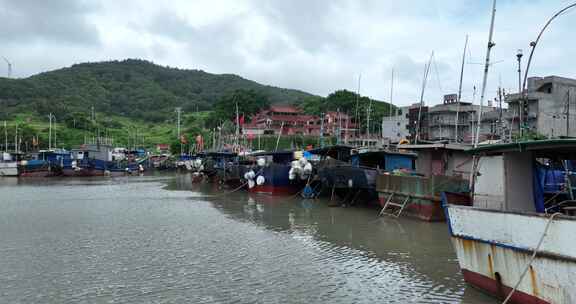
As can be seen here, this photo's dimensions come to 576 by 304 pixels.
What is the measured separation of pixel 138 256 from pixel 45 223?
342 inches

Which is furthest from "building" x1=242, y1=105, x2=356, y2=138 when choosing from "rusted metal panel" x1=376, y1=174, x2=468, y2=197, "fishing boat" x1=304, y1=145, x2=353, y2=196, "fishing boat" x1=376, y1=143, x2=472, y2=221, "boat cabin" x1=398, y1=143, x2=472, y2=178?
"boat cabin" x1=398, y1=143, x2=472, y2=178

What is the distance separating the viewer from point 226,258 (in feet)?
44.0

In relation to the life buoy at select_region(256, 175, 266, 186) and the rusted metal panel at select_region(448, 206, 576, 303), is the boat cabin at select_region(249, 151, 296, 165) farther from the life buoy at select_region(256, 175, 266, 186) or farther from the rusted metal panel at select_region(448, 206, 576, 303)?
the rusted metal panel at select_region(448, 206, 576, 303)

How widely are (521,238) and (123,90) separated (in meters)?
153

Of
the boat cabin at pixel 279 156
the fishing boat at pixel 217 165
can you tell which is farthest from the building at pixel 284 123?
the boat cabin at pixel 279 156

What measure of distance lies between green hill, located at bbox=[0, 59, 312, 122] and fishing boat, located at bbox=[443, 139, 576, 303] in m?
93.3

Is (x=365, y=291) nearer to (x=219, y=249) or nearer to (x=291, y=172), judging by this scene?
(x=219, y=249)

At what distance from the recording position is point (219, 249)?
14672 millimetres

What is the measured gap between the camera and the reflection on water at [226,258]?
10.2m

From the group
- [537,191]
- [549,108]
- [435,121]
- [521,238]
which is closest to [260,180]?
[537,191]

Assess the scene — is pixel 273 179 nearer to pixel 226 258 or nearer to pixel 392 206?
pixel 392 206

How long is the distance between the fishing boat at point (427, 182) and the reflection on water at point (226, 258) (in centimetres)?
103

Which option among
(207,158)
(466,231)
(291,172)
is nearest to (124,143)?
(207,158)

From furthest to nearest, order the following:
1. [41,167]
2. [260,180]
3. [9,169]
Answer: [9,169], [41,167], [260,180]
